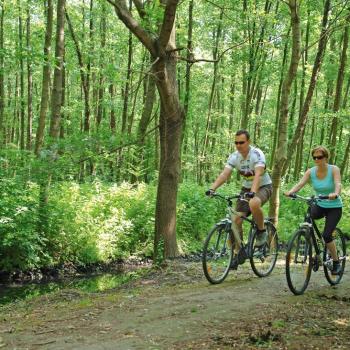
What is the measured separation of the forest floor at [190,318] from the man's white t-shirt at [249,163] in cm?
169

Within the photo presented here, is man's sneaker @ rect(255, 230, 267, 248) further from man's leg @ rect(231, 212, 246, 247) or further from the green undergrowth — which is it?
the green undergrowth

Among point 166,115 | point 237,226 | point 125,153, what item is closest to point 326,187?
point 237,226

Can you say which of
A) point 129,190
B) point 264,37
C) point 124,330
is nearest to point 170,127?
point 124,330

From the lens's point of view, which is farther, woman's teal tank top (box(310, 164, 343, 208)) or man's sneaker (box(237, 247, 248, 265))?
man's sneaker (box(237, 247, 248, 265))

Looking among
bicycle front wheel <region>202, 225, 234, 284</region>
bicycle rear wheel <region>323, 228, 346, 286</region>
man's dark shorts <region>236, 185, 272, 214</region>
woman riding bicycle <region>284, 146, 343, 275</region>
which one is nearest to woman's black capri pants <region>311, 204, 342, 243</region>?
woman riding bicycle <region>284, 146, 343, 275</region>

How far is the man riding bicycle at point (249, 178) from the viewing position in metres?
7.38

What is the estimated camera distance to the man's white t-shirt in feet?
24.5

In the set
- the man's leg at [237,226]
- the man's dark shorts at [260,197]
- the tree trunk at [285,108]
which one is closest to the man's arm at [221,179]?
the man's dark shorts at [260,197]

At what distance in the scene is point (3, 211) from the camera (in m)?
11.4

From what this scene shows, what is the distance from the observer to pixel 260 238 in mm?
8000

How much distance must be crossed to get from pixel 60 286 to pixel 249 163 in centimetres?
637

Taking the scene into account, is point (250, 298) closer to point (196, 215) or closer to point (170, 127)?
point (170, 127)

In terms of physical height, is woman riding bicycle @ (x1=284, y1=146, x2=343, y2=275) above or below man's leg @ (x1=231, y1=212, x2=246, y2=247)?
above

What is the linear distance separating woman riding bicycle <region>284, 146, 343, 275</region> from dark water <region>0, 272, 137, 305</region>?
4.46 metres
